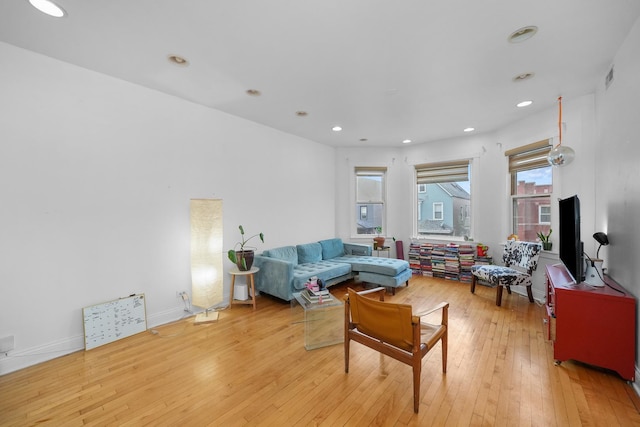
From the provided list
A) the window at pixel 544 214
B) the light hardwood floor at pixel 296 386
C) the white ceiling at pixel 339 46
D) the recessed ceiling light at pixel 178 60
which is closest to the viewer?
the light hardwood floor at pixel 296 386

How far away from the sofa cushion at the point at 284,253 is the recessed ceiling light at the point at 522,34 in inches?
141

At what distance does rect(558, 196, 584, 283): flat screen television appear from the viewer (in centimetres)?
226

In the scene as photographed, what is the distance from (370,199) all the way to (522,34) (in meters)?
4.01

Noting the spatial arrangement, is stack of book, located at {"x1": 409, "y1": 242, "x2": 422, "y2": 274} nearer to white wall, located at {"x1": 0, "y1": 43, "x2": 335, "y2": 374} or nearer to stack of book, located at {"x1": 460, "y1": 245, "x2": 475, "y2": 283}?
stack of book, located at {"x1": 460, "y1": 245, "x2": 475, "y2": 283}

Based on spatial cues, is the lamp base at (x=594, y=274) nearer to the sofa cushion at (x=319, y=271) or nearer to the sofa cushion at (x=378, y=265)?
the sofa cushion at (x=378, y=265)

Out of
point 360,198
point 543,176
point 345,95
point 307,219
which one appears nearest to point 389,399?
point 345,95

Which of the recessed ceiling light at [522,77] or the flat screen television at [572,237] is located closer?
the flat screen television at [572,237]

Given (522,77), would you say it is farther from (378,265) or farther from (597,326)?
(378,265)

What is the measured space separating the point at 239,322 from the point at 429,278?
3.76 meters

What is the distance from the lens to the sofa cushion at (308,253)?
4.66 meters

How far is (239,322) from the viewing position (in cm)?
319

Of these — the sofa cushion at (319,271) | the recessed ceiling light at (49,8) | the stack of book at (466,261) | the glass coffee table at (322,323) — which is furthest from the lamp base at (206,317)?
the stack of book at (466,261)

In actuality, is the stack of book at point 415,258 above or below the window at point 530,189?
below

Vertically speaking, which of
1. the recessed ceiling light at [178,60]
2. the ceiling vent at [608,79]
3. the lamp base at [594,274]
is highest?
the recessed ceiling light at [178,60]
